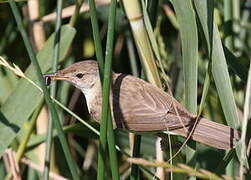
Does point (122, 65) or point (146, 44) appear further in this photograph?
point (122, 65)

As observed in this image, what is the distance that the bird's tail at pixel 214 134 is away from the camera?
1.56 meters

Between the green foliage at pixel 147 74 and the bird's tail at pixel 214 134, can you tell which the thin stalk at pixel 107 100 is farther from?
the bird's tail at pixel 214 134

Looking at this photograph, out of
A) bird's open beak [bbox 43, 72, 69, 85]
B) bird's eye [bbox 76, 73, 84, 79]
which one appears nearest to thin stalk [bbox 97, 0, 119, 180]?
bird's open beak [bbox 43, 72, 69, 85]

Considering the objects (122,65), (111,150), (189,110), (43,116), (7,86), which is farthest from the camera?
(122,65)

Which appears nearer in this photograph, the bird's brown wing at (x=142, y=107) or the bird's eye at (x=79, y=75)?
the bird's brown wing at (x=142, y=107)

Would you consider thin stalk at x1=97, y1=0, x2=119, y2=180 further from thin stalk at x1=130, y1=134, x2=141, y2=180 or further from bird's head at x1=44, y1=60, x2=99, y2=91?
bird's head at x1=44, y1=60, x2=99, y2=91

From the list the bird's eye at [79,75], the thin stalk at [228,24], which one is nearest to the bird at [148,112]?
the bird's eye at [79,75]

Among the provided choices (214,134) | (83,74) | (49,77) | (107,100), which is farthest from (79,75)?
(107,100)

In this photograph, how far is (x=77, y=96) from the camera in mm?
2889

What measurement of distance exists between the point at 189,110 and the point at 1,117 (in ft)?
2.07

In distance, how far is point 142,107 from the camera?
1.90 meters

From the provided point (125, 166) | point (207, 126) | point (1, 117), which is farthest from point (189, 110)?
point (125, 166)

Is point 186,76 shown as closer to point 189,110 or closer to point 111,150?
point 189,110

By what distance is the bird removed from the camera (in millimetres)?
1652
